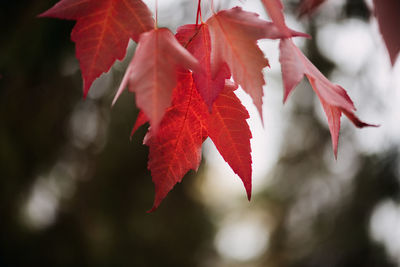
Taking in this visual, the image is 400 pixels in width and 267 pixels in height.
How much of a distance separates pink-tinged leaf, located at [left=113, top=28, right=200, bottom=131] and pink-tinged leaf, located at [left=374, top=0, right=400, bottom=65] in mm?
178

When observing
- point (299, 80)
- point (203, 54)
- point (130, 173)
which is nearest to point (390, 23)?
point (299, 80)

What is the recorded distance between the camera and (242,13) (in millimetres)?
418

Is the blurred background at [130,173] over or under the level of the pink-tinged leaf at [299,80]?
under

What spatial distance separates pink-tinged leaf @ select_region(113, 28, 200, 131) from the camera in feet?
1.06

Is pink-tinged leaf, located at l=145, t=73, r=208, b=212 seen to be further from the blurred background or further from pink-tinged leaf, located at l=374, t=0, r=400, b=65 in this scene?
the blurred background

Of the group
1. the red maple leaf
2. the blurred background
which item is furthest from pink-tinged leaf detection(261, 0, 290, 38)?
the blurred background

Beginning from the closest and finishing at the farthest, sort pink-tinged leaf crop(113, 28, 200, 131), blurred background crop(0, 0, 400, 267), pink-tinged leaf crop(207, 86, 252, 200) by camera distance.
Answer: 1. pink-tinged leaf crop(113, 28, 200, 131)
2. pink-tinged leaf crop(207, 86, 252, 200)
3. blurred background crop(0, 0, 400, 267)

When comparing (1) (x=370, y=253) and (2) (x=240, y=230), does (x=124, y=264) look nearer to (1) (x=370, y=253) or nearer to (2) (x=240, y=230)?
(1) (x=370, y=253)

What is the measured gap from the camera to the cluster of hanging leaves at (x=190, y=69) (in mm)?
356

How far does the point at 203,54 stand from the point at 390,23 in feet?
0.70

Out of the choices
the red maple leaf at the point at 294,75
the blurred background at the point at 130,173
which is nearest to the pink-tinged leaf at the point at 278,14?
the red maple leaf at the point at 294,75

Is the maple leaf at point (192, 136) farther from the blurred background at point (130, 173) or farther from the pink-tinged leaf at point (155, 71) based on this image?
the blurred background at point (130, 173)

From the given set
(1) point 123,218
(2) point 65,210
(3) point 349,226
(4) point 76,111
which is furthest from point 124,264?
(3) point 349,226

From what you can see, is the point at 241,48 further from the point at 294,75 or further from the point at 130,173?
the point at 130,173
